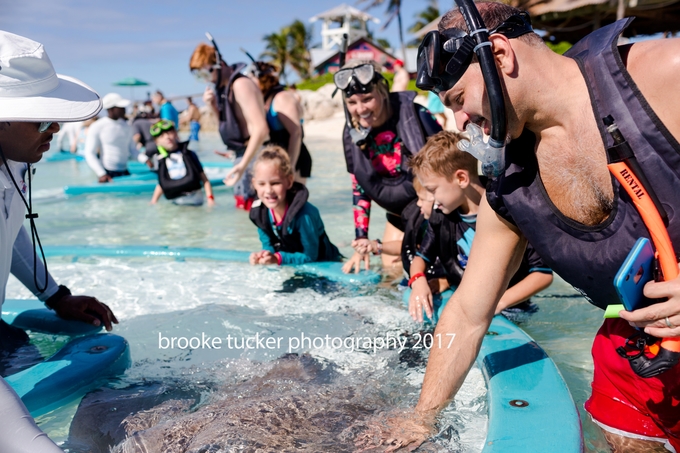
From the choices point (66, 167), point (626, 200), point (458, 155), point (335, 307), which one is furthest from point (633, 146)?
point (66, 167)

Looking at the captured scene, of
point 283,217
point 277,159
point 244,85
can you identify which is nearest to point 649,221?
point 277,159

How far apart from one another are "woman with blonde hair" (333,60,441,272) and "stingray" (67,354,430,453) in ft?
5.45

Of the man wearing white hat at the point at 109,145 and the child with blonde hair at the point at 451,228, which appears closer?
the child with blonde hair at the point at 451,228

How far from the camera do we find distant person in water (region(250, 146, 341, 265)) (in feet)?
14.1

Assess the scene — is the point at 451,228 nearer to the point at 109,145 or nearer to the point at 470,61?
the point at 470,61

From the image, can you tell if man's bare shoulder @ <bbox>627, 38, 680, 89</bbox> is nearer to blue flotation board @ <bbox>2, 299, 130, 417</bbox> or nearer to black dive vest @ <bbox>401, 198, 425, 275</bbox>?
black dive vest @ <bbox>401, 198, 425, 275</bbox>

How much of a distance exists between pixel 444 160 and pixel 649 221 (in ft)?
4.87

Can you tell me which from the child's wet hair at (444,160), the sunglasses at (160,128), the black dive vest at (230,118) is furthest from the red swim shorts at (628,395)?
the sunglasses at (160,128)

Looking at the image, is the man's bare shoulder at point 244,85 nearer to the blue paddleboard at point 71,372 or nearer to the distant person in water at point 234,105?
the distant person in water at point 234,105

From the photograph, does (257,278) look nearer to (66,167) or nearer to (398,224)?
(398,224)

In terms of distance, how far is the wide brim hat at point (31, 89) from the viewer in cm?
203

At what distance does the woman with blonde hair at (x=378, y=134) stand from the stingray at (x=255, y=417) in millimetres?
1662

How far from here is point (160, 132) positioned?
7.93m

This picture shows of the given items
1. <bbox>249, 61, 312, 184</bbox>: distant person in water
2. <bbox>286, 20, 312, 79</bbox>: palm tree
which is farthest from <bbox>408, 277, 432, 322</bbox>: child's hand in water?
<bbox>286, 20, 312, 79</bbox>: palm tree
